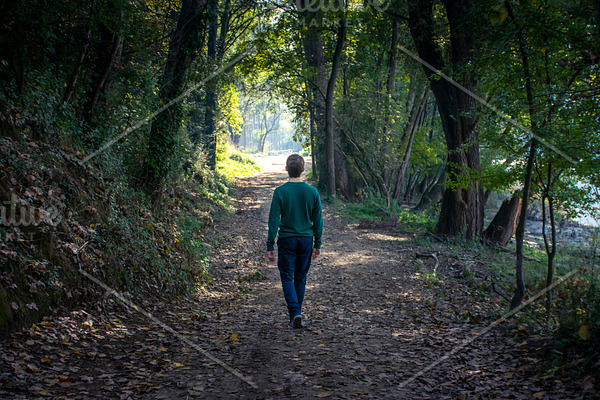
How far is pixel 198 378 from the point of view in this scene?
431 cm

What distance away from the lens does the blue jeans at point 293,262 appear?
229 inches

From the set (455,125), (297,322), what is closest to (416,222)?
(455,125)

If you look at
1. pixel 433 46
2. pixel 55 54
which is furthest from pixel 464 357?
pixel 433 46

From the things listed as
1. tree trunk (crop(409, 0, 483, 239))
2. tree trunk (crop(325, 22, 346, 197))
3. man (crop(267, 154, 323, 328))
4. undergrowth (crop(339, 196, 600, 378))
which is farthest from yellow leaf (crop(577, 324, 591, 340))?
tree trunk (crop(325, 22, 346, 197))

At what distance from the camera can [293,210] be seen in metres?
5.80

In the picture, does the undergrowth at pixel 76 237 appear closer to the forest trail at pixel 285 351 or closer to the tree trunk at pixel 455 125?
the forest trail at pixel 285 351

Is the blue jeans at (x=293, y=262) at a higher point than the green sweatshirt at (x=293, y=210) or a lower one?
lower

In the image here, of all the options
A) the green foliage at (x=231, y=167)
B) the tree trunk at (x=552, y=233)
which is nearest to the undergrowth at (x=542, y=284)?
the tree trunk at (x=552, y=233)

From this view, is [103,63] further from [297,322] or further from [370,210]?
[370,210]

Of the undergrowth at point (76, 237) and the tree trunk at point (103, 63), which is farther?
the tree trunk at point (103, 63)

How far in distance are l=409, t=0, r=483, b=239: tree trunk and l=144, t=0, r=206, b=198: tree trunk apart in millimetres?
6273

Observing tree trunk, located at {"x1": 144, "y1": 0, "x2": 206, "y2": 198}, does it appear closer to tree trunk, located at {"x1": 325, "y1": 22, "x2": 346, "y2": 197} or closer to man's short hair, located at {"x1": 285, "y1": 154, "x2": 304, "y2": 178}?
man's short hair, located at {"x1": 285, "y1": 154, "x2": 304, "y2": 178}

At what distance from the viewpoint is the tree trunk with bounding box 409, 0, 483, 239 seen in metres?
11.5

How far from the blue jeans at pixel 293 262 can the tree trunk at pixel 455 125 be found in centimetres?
680
